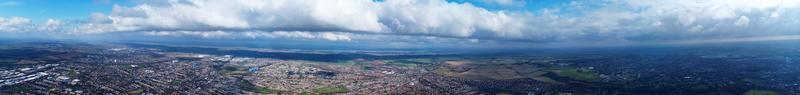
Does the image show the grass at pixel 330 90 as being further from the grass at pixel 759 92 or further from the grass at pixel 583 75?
the grass at pixel 759 92

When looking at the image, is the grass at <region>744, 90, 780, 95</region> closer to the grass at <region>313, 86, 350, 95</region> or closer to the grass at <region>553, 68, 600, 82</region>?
the grass at <region>553, 68, 600, 82</region>

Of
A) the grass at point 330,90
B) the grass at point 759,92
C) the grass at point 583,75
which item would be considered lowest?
the grass at point 759,92

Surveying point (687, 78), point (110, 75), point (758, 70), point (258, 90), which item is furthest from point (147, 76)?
point (758, 70)

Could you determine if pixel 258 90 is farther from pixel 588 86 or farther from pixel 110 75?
pixel 588 86

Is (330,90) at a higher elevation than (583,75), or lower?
lower

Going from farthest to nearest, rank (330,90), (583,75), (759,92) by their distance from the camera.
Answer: (583,75), (330,90), (759,92)

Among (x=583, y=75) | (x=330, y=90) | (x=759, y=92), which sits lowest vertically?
(x=759, y=92)

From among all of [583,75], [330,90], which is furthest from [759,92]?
[330,90]

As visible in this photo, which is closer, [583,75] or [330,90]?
[330,90]

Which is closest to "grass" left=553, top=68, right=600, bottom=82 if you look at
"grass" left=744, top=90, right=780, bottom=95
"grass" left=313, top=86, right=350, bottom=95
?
"grass" left=744, top=90, right=780, bottom=95

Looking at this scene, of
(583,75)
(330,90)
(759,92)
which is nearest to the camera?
(759,92)

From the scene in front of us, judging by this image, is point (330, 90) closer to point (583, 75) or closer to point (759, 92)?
point (583, 75)

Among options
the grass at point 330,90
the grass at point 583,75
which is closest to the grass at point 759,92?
the grass at point 583,75
